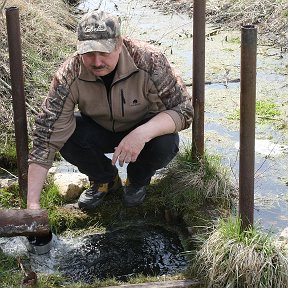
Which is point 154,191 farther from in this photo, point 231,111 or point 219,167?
point 231,111

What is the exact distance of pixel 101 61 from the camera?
3459mm

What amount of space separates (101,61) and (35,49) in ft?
11.0

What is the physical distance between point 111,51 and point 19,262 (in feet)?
4.12

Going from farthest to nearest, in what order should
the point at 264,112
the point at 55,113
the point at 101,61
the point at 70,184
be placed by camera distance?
the point at 264,112
the point at 70,184
the point at 55,113
the point at 101,61

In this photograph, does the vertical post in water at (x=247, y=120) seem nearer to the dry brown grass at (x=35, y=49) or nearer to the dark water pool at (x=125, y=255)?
the dark water pool at (x=125, y=255)

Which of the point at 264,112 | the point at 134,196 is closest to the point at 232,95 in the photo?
the point at 264,112

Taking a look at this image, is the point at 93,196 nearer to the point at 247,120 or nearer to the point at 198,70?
the point at 198,70

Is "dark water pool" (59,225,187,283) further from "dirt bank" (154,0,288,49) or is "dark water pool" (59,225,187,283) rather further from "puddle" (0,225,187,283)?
"dirt bank" (154,0,288,49)

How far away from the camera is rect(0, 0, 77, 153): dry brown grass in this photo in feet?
17.9

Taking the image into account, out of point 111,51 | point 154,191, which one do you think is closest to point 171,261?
point 154,191

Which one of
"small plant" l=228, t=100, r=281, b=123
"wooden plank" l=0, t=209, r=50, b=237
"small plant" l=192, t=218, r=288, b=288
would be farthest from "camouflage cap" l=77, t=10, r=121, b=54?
"small plant" l=228, t=100, r=281, b=123

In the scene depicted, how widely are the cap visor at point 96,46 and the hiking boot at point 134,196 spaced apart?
41.9 inches

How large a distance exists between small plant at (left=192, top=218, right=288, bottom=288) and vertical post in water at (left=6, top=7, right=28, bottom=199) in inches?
53.3

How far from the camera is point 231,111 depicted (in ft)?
19.2
